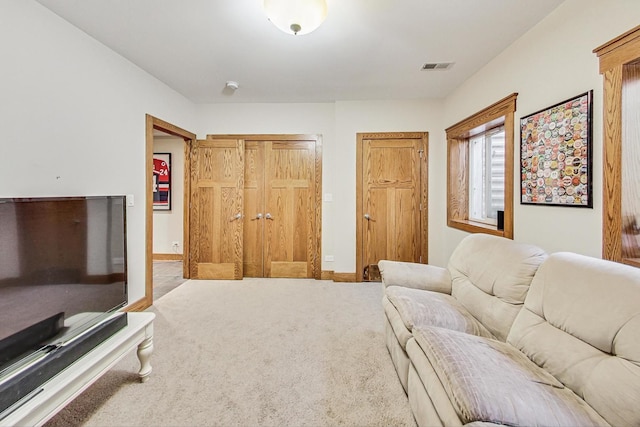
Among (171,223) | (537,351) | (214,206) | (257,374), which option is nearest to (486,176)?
(537,351)

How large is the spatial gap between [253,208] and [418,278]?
2.65 metres

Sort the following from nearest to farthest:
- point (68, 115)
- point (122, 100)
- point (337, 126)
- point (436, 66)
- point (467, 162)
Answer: point (68, 115) < point (122, 100) < point (436, 66) < point (467, 162) < point (337, 126)

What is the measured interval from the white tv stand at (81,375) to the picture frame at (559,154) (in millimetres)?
2922

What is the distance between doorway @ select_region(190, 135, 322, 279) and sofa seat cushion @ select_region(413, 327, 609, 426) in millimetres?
2859

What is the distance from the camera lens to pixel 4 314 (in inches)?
48.3

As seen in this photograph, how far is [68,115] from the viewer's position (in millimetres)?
2057

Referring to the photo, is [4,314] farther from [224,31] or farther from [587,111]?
[587,111]

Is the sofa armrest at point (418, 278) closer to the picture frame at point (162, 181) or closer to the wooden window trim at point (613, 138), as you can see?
the wooden window trim at point (613, 138)

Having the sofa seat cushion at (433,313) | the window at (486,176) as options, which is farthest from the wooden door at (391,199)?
the sofa seat cushion at (433,313)

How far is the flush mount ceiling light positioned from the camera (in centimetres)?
161

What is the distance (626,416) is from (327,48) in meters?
2.79

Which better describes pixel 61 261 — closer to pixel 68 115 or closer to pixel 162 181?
pixel 68 115

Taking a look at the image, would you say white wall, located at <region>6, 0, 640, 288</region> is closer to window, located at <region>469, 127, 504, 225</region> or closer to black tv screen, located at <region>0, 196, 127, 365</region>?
window, located at <region>469, 127, 504, 225</region>

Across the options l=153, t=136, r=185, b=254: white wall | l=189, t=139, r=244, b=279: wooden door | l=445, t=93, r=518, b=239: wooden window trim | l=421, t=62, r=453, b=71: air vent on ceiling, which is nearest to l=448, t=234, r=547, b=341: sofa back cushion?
l=445, t=93, r=518, b=239: wooden window trim
